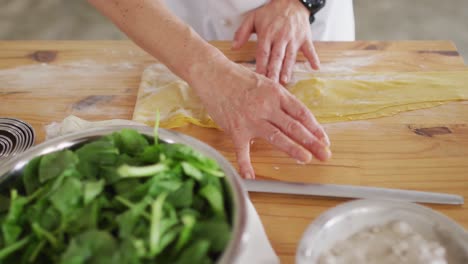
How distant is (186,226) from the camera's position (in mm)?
419

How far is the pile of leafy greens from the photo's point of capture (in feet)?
1.33

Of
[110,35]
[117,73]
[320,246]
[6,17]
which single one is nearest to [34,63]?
[117,73]

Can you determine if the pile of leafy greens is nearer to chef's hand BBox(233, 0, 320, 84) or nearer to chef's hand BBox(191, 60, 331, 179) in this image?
chef's hand BBox(191, 60, 331, 179)

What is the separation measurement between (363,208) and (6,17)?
2.42 metres

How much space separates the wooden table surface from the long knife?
13 mm

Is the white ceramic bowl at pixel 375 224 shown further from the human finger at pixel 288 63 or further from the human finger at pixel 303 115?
the human finger at pixel 288 63

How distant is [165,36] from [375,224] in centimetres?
48

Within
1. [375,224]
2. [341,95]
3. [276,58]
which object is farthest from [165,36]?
[375,224]

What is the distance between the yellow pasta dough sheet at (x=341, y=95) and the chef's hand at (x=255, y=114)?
6 cm

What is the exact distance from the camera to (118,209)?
17.9 inches

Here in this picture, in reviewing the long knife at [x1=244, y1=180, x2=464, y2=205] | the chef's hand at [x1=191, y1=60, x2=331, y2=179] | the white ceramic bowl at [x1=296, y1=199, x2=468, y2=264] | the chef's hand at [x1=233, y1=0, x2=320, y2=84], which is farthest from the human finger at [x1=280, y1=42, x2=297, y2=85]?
the white ceramic bowl at [x1=296, y1=199, x2=468, y2=264]

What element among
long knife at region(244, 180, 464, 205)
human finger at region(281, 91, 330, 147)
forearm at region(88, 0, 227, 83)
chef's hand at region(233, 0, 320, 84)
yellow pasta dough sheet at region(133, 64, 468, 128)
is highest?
forearm at region(88, 0, 227, 83)

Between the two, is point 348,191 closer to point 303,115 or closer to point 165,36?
point 303,115

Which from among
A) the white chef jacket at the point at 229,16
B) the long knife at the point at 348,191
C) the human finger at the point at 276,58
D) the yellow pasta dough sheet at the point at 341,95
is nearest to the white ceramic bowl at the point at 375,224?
the long knife at the point at 348,191
